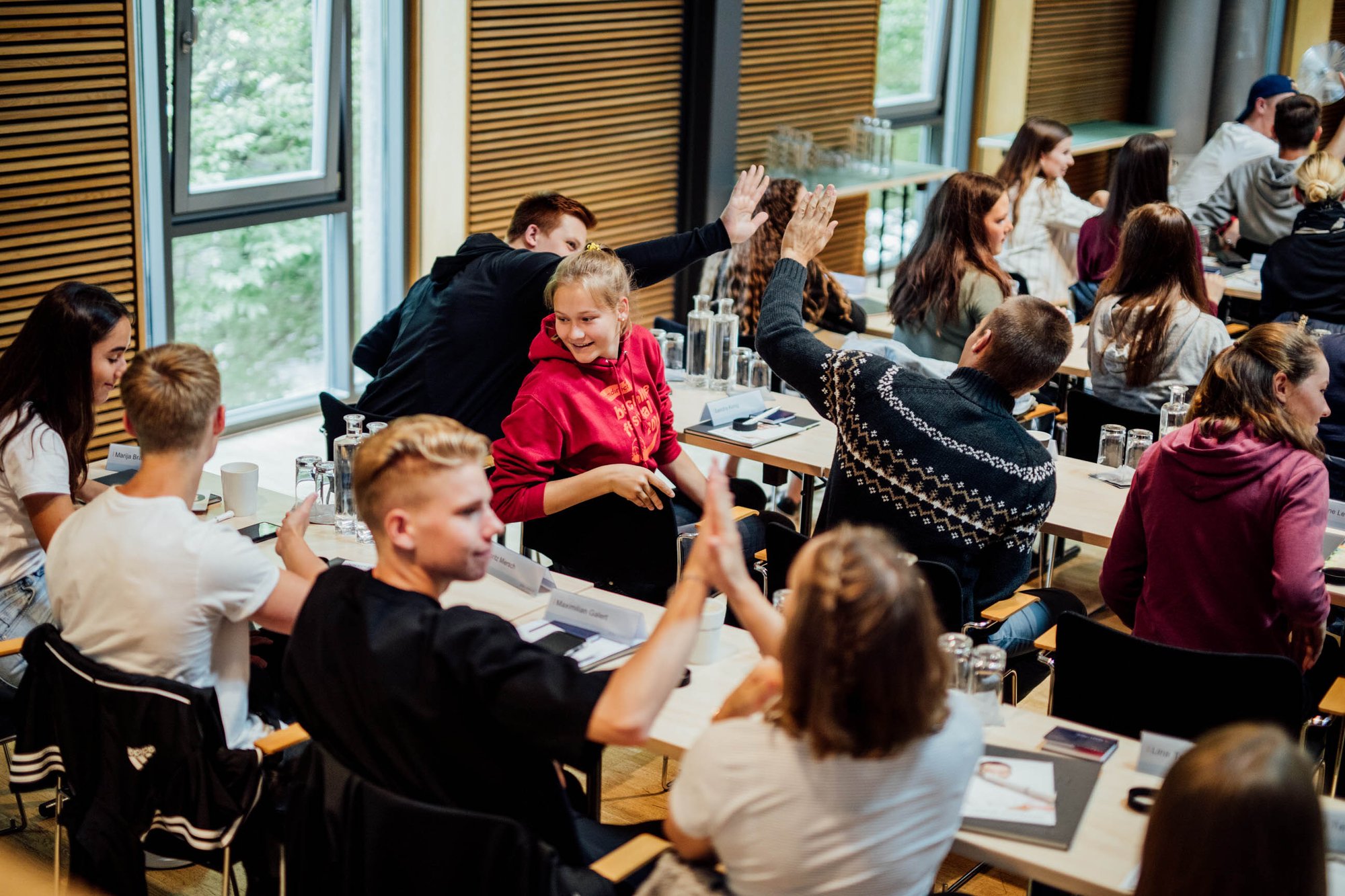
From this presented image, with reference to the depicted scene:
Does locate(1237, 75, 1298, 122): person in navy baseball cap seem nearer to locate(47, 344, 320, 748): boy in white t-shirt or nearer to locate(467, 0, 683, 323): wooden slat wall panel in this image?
locate(467, 0, 683, 323): wooden slat wall panel

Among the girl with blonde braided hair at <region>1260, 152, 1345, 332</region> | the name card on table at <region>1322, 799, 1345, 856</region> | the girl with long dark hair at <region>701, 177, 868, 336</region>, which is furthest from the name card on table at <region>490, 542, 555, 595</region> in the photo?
the girl with blonde braided hair at <region>1260, 152, 1345, 332</region>

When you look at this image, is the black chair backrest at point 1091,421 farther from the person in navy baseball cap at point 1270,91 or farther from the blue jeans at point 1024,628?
the person in navy baseball cap at point 1270,91

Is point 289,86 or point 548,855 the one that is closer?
point 548,855

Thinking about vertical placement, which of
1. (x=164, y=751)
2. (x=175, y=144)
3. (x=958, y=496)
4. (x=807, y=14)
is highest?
(x=807, y=14)

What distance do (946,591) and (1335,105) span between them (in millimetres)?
12424

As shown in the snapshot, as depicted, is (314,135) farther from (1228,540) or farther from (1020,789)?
(1020,789)

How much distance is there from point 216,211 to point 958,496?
3.63m

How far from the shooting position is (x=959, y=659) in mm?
2535

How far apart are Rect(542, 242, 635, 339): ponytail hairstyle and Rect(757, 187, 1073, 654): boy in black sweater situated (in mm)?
584

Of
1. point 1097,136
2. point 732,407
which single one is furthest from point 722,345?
point 1097,136

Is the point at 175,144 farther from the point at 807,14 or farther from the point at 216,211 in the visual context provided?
the point at 807,14

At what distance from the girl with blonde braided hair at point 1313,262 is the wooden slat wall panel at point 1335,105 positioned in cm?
722

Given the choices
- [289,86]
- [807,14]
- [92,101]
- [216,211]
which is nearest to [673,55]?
[807,14]

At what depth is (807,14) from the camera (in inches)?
318
